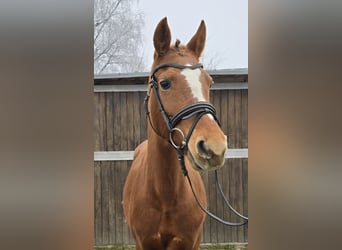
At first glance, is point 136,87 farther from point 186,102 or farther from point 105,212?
point 186,102

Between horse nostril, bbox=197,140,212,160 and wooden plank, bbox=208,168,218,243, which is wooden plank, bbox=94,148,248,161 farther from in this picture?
horse nostril, bbox=197,140,212,160

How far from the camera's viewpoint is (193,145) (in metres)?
0.79

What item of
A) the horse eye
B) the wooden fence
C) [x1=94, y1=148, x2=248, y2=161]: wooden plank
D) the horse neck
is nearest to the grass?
the wooden fence

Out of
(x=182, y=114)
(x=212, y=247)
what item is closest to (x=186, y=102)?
(x=182, y=114)

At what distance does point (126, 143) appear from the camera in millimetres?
2152

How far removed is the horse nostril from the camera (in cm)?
75

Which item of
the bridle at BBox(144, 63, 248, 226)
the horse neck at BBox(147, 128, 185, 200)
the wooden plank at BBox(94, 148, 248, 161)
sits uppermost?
the bridle at BBox(144, 63, 248, 226)

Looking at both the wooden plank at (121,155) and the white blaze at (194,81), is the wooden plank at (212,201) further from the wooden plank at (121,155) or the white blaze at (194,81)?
the white blaze at (194,81)

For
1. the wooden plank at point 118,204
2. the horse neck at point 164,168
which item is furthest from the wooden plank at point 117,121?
the horse neck at point 164,168

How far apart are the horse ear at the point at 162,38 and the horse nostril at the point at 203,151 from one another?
385 mm

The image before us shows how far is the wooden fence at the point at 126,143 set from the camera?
2.08 metres
